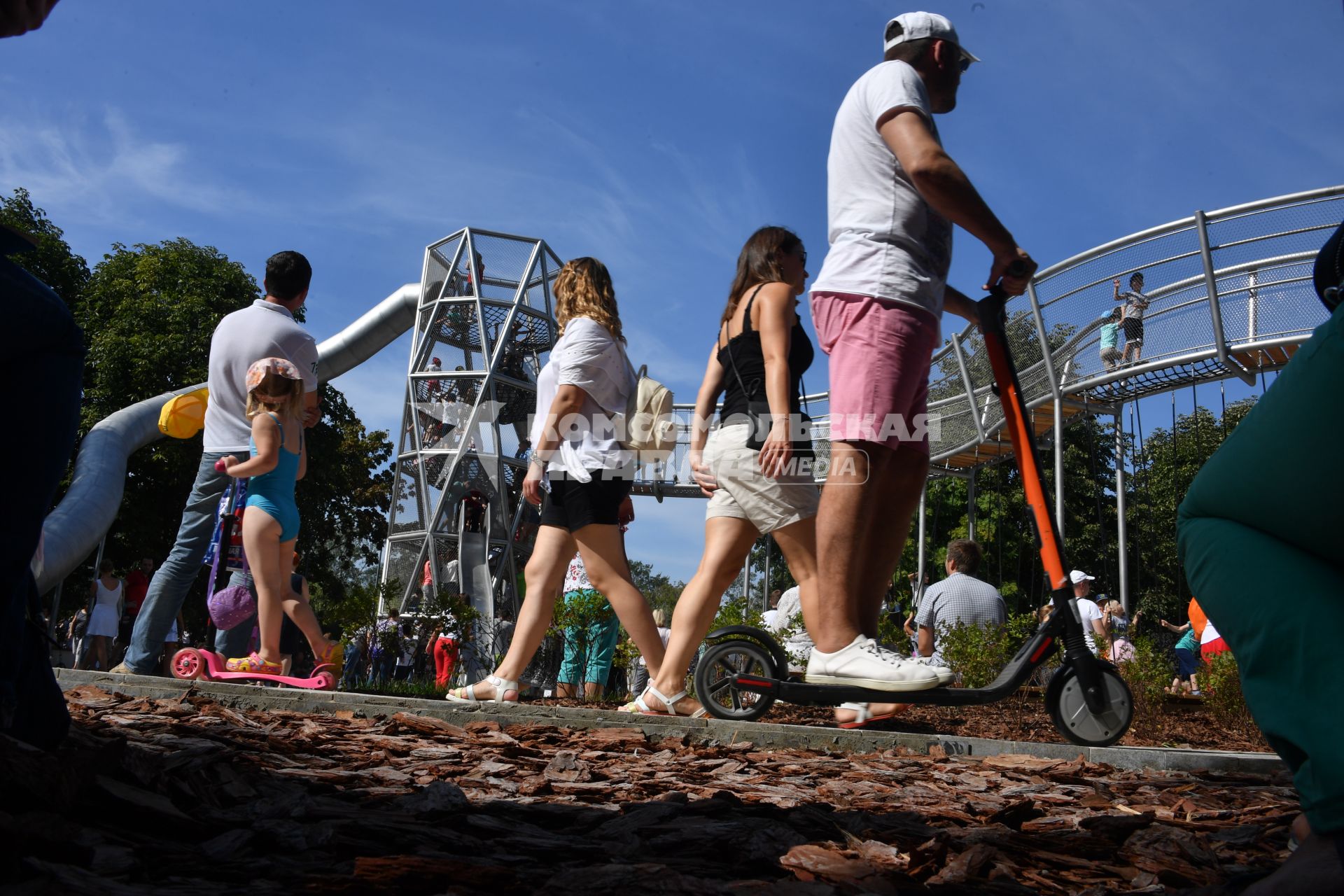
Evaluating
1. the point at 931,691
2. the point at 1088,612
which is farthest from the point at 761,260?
the point at 1088,612

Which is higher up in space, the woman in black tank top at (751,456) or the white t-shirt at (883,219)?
the white t-shirt at (883,219)

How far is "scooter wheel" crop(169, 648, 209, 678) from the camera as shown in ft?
16.3

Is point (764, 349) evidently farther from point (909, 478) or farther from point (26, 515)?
point (26, 515)

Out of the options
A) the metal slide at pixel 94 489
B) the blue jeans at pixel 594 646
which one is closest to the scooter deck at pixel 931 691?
the blue jeans at pixel 594 646

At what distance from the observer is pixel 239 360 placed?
5.09m

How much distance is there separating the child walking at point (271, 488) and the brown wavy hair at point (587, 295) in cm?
133

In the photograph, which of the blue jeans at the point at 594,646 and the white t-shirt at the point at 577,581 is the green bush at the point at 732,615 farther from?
the white t-shirt at the point at 577,581

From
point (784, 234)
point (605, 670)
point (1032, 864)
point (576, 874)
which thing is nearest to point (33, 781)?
point (576, 874)

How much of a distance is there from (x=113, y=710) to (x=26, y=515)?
61.1 inches

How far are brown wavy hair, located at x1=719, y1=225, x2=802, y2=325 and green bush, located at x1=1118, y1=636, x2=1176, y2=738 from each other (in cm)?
275

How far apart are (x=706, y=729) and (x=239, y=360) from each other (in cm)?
317

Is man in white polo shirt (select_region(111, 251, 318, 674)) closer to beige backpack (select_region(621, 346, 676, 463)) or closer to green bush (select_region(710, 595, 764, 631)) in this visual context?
beige backpack (select_region(621, 346, 676, 463))

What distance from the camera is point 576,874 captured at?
1.42 meters

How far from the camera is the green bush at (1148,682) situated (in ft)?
17.1
